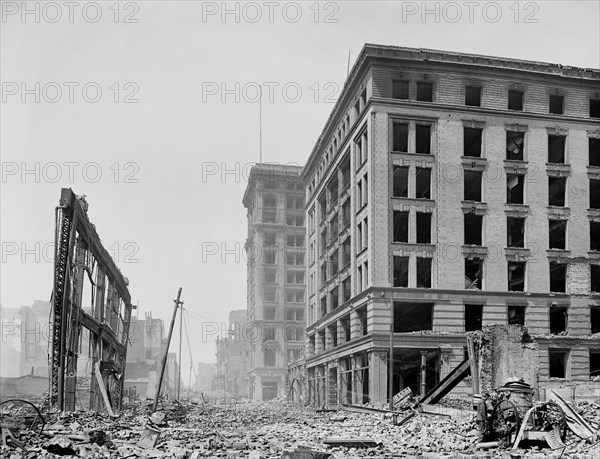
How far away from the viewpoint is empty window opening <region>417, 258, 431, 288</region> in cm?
4412

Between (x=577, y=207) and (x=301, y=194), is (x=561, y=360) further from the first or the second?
(x=301, y=194)

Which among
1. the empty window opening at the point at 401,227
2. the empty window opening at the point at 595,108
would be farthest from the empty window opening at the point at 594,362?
the empty window opening at the point at 595,108

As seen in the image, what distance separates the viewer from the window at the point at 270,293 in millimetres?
92188

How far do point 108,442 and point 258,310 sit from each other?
7400 cm

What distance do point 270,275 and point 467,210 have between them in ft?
168

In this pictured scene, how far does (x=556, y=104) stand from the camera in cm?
4703

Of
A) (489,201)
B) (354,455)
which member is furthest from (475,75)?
(354,455)

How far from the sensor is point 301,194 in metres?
95.4

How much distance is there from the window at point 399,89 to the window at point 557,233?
12.4m

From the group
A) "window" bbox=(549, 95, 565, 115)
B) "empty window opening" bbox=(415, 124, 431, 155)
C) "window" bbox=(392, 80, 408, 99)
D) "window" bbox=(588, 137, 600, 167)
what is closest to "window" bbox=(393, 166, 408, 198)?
"empty window opening" bbox=(415, 124, 431, 155)

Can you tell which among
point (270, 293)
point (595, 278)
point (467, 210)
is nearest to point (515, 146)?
point (467, 210)

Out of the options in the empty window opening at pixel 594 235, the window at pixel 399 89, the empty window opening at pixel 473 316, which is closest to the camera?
the empty window opening at pixel 473 316

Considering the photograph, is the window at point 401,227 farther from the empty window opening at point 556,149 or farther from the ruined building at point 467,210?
the empty window opening at point 556,149

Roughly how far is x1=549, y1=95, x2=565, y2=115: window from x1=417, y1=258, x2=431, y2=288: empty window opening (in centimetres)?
1329
